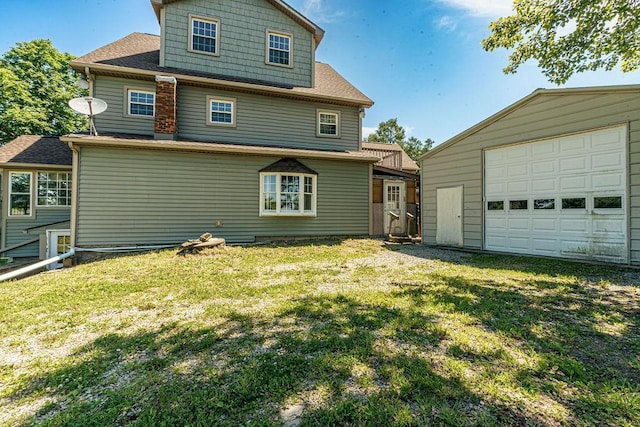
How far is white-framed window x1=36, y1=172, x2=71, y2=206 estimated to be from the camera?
9859 mm

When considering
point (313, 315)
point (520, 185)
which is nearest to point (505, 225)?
point (520, 185)

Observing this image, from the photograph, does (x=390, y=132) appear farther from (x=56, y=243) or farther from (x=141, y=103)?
(x=56, y=243)

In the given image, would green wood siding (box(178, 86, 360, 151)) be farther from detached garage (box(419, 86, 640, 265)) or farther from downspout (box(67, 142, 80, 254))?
detached garage (box(419, 86, 640, 265))

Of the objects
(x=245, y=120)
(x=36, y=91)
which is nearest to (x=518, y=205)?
(x=245, y=120)

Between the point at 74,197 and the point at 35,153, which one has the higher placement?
the point at 35,153

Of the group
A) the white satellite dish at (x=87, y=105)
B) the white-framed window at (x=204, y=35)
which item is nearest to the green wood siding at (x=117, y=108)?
the white satellite dish at (x=87, y=105)

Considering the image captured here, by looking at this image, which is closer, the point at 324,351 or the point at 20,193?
the point at 324,351

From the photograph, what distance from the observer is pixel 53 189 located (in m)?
10.0

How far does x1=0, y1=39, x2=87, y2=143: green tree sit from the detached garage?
22.9 m

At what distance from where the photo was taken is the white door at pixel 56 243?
30.1ft

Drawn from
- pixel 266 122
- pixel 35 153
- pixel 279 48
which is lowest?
pixel 35 153

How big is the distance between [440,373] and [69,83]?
27.0 m

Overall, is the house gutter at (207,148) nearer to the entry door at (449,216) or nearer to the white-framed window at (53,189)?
the entry door at (449,216)

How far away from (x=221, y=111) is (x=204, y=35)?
2.90 m
